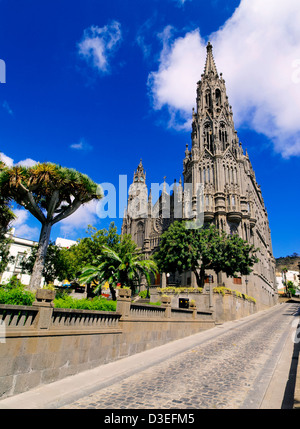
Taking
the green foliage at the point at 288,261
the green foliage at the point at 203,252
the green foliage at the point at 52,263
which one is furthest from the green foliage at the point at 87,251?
the green foliage at the point at 288,261

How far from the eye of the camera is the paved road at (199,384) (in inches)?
231

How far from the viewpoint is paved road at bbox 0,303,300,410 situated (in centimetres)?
586

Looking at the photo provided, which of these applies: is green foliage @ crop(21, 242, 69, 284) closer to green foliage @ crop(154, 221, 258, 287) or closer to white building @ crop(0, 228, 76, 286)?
green foliage @ crop(154, 221, 258, 287)

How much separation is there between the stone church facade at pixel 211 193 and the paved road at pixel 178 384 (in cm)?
2681

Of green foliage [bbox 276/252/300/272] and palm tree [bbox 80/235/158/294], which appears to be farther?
green foliage [bbox 276/252/300/272]

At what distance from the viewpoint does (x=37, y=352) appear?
22.2 ft

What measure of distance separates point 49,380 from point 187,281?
33.8 meters

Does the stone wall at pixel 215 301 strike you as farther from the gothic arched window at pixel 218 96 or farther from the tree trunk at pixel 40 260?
the gothic arched window at pixel 218 96

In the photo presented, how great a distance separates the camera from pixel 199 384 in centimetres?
717

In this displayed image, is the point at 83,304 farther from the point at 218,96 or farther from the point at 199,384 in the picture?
the point at 218,96

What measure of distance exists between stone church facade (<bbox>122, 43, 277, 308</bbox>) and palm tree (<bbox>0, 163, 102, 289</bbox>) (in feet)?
86.0

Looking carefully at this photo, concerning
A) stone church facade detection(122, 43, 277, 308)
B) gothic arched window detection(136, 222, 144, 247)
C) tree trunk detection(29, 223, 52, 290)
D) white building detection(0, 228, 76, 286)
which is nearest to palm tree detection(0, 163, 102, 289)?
tree trunk detection(29, 223, 52, 290)
